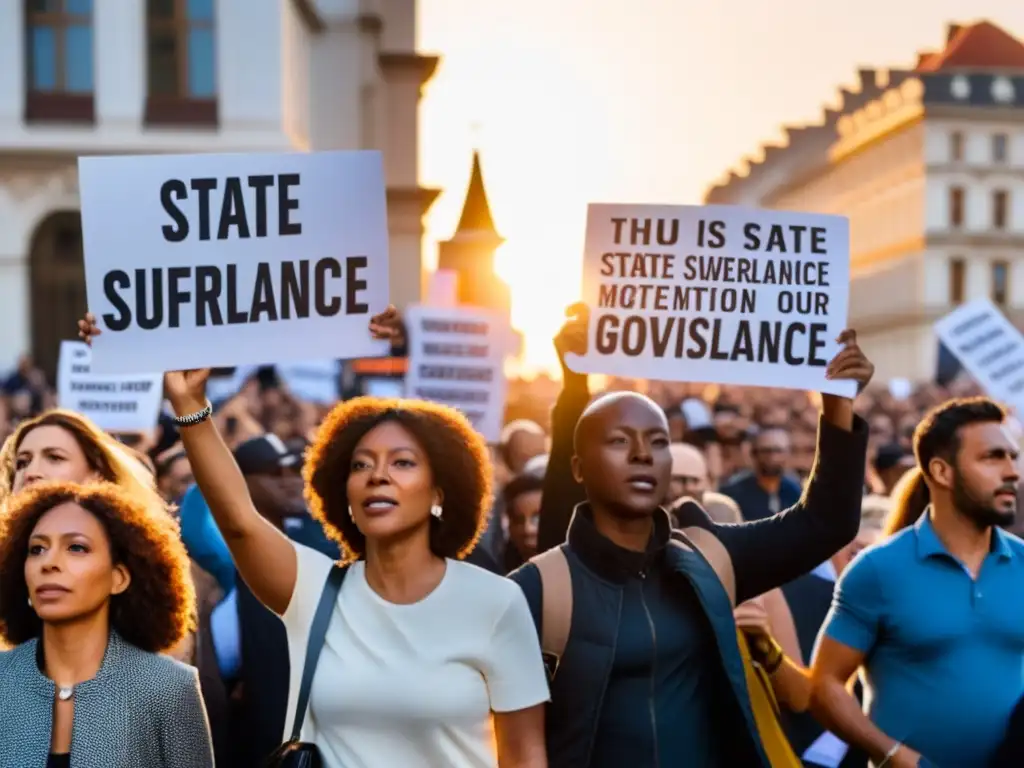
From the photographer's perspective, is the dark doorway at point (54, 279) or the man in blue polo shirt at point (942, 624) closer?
the man in blue polo shirt at point (942, 624)

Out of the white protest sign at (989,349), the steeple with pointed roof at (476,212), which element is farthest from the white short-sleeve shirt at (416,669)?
the steeple with pointed roof at (476,212)

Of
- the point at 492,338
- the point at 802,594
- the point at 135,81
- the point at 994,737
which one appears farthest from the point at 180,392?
the point at 135,81

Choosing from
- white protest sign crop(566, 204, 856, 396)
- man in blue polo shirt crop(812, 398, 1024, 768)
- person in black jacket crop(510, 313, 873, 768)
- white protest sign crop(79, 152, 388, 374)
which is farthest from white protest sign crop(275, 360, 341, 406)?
person in black jacket crop(510, 313, 873, 768)

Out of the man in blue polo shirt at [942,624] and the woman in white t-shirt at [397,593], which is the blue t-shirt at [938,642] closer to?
the man in blue polo shirt at [942,624]

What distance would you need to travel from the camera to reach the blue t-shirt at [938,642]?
5363 mm

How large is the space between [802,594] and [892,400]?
658 inches

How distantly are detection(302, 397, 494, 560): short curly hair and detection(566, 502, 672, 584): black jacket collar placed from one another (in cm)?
23

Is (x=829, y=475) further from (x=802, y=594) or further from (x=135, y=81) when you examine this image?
(x=135, y=81)

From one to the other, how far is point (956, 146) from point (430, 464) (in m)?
92.3

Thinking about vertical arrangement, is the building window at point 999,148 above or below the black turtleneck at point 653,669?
above

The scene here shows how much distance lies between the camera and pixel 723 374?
585cm

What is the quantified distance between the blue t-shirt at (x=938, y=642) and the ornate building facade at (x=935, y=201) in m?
85.0

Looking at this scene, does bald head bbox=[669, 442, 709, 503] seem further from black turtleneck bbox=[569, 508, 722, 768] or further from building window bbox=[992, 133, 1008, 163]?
building window bbox=[992, 133, 1008, 163]

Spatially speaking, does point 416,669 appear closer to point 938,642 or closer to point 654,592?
point 654,592
